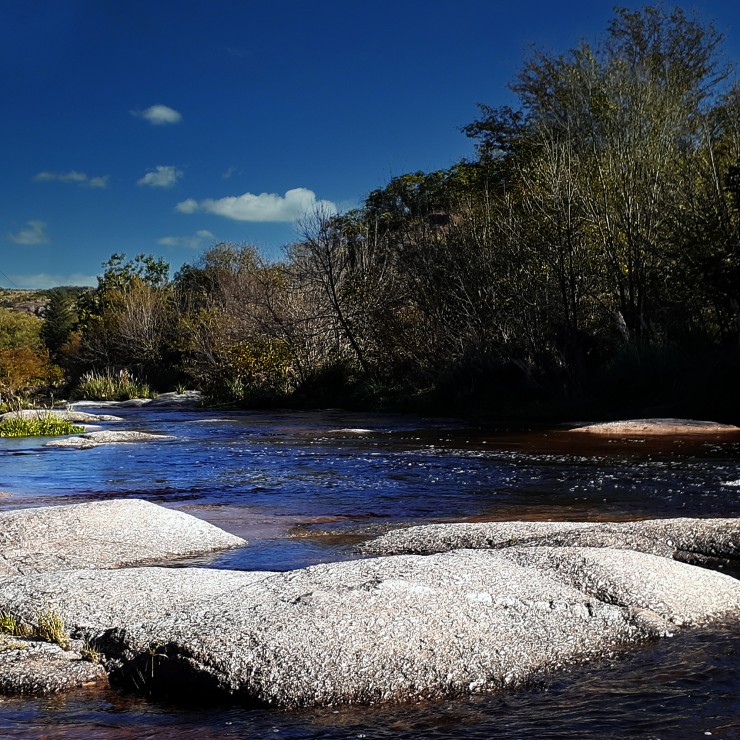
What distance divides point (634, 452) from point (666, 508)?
582 cm

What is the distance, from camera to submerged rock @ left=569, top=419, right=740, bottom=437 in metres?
18.5

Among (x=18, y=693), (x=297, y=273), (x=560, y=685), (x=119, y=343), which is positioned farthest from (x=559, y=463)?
(x=119, y=343)

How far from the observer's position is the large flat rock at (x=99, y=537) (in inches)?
270

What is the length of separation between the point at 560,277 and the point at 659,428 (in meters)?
7.97

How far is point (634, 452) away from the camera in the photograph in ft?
50.7

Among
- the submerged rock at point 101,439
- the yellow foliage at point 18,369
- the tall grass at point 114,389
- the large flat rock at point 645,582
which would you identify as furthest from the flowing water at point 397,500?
the tall grass at point 114,389

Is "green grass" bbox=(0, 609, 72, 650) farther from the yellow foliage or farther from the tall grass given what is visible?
the tall grass

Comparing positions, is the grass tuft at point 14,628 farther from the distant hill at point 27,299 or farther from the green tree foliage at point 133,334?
the distant hill at point 27,299

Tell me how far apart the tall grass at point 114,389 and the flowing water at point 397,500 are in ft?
60.6

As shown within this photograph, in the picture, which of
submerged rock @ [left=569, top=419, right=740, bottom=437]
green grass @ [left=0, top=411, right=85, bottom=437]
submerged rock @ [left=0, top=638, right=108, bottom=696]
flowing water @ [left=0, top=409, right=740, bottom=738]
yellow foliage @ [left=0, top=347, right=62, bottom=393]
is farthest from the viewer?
yellow foliage @ [left=0, top=347, right=62, bottom=393]

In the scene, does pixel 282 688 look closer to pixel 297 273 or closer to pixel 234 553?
pixel 234 553

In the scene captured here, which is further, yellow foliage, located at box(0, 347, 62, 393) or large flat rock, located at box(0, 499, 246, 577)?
yellow foliage, located at box(0, 347, 62, 393)

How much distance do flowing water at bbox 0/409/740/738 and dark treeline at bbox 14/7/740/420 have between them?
14.1 ft

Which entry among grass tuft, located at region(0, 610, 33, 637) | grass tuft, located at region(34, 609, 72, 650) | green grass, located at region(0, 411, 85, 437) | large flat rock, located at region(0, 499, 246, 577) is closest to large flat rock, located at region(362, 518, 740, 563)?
large flat rock, located at region(0, 499, 246, 577)
